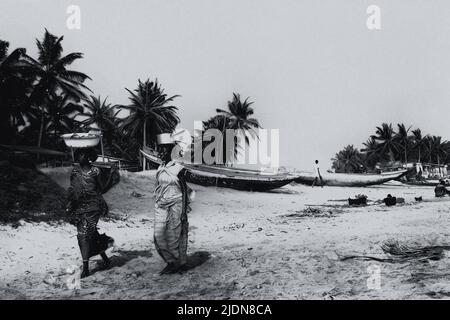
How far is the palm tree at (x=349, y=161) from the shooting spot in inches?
2844

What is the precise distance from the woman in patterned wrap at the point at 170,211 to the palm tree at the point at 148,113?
30879 millimetres

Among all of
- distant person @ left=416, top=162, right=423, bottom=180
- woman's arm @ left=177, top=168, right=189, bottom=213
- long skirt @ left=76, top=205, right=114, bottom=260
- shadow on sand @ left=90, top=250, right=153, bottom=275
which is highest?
woman's arm @ left=177, top=168, right=189, bottom=213

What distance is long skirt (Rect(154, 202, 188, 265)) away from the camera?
4855mm

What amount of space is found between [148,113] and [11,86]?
44.0 feet

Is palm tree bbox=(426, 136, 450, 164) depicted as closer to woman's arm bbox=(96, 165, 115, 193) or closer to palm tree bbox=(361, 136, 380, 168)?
palm tree bbox=(361, 136, 380, 168)

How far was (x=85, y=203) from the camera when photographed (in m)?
5.02

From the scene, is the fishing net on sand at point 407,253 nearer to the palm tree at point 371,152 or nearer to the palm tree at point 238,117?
the palm tree at point 238,117

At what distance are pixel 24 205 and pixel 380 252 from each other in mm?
8064

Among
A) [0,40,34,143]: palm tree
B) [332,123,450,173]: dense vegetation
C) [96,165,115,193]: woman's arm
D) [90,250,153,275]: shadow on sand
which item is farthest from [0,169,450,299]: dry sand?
[332,123,450,173]: dense vegetation

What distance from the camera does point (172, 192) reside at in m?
4.91

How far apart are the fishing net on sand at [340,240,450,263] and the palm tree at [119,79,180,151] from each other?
3111 cm

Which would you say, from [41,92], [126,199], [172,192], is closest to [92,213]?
[172,192]

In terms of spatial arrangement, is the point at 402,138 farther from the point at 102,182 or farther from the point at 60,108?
the point at 102,182

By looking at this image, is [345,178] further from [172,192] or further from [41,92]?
[172,192]
